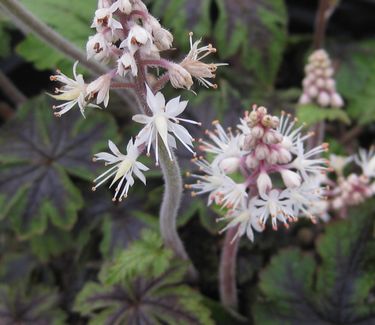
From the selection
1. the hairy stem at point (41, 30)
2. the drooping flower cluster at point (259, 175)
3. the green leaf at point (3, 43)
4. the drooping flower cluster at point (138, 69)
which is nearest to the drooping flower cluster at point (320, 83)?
the drooping flower cluster at point (259, 175)

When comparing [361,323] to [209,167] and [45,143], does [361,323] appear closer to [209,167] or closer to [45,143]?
[209,167]

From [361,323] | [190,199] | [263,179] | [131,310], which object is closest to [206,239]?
[190,199]

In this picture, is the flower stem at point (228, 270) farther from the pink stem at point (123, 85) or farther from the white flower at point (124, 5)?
the white flower at point (124, 5)

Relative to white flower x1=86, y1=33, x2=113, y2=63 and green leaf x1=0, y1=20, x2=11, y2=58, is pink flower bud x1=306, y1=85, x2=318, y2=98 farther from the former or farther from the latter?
green leaf x1=0, y1=20, x2=11, y2=58

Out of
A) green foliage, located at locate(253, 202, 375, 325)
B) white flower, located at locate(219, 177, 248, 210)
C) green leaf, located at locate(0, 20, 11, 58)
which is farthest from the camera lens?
green leaf, located at locate(0, 20, 11, 58)

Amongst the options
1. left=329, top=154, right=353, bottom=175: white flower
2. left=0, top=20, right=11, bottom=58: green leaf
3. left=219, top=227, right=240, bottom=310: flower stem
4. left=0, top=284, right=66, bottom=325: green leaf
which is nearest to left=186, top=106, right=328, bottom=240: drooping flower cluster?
left=219, top=227, right=240, bottom=310: flower stem

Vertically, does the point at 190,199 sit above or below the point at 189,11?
below
